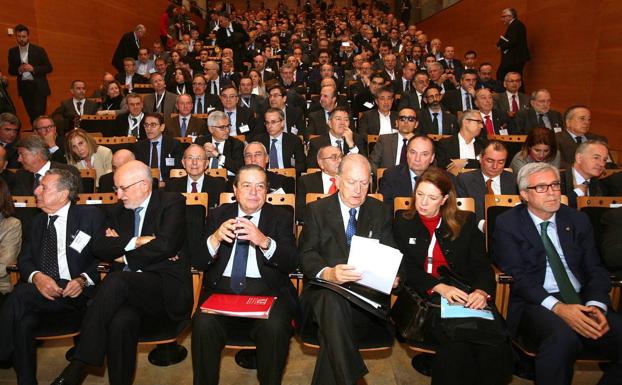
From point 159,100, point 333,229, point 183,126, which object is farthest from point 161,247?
point 159,100

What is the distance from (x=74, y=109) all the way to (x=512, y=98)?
23.0 feet

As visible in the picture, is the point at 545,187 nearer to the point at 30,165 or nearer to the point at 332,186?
the point at 332,186

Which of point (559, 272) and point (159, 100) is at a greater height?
point (159, 100)

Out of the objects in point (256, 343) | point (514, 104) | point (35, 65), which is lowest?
point (256, 343)

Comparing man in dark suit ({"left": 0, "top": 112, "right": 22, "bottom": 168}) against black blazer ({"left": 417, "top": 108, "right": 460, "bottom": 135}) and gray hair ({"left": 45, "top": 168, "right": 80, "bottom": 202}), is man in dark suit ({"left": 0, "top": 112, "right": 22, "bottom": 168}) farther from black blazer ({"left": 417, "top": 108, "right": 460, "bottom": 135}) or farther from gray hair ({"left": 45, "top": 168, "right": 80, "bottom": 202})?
black blazer ({"left": 417, "top": 108, "right": 460, "bottom": 135})

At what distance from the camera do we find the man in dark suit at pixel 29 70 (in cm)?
656

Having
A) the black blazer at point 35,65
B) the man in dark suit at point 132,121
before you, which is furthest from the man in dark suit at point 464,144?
the black blazer at point 35,65

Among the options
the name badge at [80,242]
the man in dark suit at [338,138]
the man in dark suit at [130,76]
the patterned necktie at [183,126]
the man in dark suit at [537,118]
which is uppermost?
the man in dark suit at [130,76]

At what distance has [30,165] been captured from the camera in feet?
12.0

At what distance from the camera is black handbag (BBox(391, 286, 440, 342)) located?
2166mm

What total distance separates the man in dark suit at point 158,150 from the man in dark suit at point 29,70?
3243mm

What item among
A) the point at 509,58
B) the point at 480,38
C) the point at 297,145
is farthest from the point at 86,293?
the point at 480,38

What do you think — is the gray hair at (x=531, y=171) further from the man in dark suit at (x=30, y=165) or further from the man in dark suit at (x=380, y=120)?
the man in dark suit at (x=30, y=165)

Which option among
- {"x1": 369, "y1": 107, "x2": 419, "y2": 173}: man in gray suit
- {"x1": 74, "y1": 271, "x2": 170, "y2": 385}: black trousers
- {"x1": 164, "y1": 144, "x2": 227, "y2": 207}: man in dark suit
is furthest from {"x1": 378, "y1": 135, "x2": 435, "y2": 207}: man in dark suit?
{"x1": 74, "y1": 271, "x2": 170, "y2": 385}: black trousers
